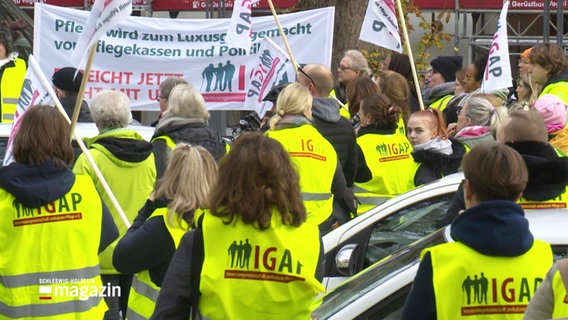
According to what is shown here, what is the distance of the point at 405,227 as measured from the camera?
671 centimetres

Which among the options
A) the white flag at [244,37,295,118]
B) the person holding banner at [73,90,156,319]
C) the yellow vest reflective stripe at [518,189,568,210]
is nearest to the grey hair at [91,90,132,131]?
the person holding banner at [73,90,156,319]

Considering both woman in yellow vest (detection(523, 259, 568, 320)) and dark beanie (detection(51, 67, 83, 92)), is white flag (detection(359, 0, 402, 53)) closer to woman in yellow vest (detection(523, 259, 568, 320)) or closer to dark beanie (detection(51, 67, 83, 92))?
dark beanie (detection(51, 67, 83, 92))

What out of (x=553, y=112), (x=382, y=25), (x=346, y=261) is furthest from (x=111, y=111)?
(x=382, y=25)

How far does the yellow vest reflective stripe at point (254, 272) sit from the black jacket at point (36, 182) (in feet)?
4.10

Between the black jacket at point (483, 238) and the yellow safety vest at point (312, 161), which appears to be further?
the yellow safety vest at point (312, 161)

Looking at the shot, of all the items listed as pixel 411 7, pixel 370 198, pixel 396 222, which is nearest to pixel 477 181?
pixel 396 222

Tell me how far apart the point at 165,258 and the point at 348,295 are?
890 millimetres

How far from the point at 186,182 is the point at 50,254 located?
716 millimetres

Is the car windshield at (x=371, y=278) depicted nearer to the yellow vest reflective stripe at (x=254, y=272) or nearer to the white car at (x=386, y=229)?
the yellow vest reflective stripe at (x=254, y=272)

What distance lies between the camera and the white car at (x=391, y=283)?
459 cm

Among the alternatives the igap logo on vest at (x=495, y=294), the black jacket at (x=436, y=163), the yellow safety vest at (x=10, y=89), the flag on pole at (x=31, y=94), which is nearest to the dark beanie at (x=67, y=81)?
the flag on pole at (x=31, y=94)

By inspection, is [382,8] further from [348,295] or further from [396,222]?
[348,295]

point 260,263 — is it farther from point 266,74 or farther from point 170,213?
point 266,74

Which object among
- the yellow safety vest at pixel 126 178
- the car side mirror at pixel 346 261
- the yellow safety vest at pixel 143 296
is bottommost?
the car side mirror at pixel 346 261
